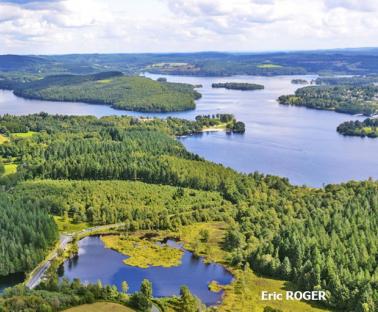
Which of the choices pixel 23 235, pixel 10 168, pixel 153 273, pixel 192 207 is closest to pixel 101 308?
pixel 153 273

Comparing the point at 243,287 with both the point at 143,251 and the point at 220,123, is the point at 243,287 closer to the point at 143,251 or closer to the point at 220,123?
the point at 143,251

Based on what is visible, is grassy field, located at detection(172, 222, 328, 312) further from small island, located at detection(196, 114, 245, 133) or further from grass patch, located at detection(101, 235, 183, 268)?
small island, located at detection(196, 114, 245, 133)

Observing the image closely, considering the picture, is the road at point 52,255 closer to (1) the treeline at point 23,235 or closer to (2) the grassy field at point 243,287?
(1) the treeline at point 23,235

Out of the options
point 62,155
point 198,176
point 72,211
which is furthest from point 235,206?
point 62,155

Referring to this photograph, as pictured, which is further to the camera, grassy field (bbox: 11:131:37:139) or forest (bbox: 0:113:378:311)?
grassy field (bbox: 11:131:37:139)

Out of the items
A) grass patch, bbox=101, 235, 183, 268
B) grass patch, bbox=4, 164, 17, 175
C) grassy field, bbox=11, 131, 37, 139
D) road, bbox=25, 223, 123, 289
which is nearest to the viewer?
road, bbox=25, 223, 123, 289

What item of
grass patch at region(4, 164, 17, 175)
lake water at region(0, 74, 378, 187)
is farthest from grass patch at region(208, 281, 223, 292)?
grass patch at region(4, 164, 17, 175)

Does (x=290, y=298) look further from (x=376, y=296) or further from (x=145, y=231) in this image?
(x=145, y=231)
